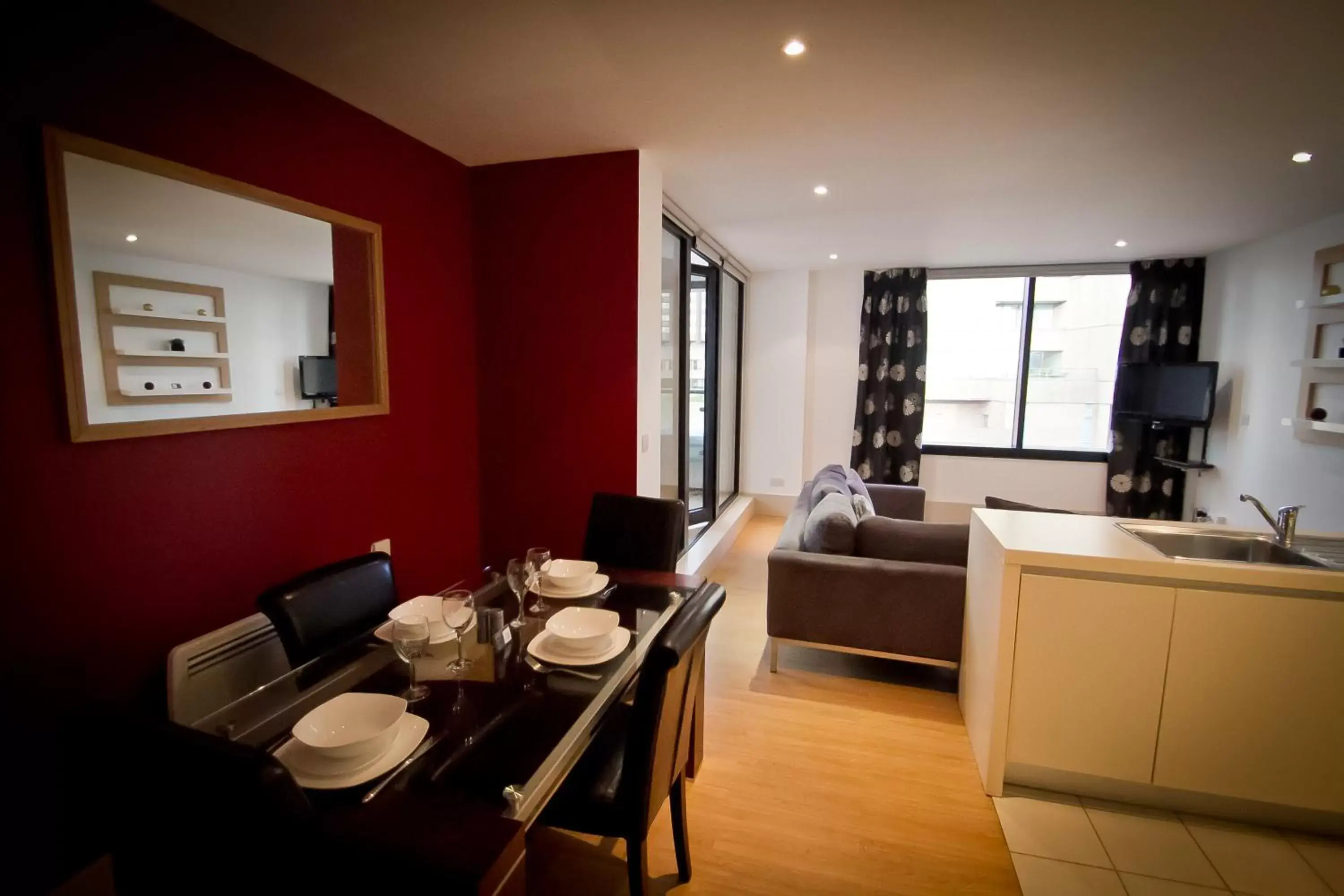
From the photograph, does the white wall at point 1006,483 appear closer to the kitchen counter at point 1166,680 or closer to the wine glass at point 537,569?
the kitchen counter at point 1166,680

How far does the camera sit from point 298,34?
177 centimetres

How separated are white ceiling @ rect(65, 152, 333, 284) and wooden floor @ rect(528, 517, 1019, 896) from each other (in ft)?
6.80

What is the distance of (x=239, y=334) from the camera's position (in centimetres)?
188

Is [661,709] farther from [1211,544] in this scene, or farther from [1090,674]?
[1211,544]

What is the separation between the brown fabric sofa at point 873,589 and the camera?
102 inches

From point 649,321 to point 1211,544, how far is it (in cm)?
248

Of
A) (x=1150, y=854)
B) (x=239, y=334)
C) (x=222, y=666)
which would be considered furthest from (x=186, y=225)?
(x=1150, y=854)

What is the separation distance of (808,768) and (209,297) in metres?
2.58

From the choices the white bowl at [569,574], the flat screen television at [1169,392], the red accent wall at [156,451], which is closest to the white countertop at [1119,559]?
the white bowl at [569,574]

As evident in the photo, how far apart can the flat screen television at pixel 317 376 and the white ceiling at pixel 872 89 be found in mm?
981

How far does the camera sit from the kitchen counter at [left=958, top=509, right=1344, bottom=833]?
1797 mm

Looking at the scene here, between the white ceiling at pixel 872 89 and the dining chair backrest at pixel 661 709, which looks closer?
the dining chair backrest at pixel 661 709

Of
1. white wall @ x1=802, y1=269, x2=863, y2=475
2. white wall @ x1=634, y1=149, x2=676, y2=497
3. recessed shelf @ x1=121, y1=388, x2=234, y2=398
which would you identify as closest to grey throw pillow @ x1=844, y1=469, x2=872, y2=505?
white wall @ x1=802, y1=269, x2=863, y2=475

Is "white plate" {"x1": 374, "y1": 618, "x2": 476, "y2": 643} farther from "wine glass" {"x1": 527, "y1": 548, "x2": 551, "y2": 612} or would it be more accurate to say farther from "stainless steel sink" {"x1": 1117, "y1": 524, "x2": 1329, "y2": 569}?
"stainless steel sink" {"x1": 1117, "y1": 524, "x2": 1329, "y2": 569}
